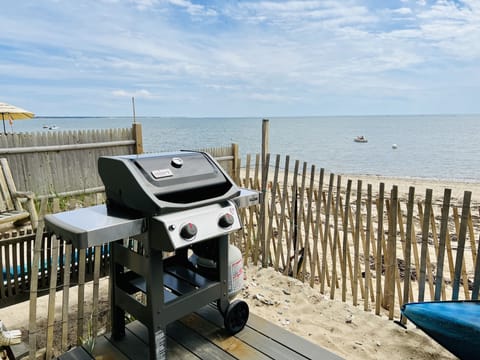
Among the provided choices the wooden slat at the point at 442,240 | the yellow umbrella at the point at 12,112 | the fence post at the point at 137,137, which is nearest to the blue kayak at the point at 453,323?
the wooden slat at the point at 442,240

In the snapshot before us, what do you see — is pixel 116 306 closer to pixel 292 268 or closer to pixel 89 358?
pixel 89 358

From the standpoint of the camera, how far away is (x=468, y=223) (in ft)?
7.52

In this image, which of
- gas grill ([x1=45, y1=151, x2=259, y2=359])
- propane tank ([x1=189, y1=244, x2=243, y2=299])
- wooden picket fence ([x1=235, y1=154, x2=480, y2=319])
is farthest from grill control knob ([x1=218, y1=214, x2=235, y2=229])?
wooden picket fence ([x1=235, y1=154, x2=480, y2=319])

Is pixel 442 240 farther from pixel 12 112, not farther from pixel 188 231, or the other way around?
pixel 12 112

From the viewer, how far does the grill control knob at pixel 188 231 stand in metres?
1.28

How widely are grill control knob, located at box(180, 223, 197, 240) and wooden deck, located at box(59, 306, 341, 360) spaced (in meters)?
0.69

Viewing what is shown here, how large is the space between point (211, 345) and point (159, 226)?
0.80m

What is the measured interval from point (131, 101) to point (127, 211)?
25.9 inches

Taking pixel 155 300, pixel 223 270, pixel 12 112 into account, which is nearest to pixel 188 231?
pixel 155 300

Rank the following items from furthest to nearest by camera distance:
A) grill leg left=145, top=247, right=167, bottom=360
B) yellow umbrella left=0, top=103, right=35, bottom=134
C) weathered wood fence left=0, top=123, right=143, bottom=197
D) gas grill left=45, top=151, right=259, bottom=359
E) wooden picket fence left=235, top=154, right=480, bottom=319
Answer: yellow umbrella left=0, top=103, right=35, bottom=134
weathered wood fence left=0, top=123, right=143, bottom=197
wooden picket fence left=235, top=154, right=480, bottom=319
grill leg left=145, top=247, right=167, bottom=360
gas grill left=45, top=151, right=259, bottom=359

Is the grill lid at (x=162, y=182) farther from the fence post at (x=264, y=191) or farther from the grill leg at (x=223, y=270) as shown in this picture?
the fence post at (x=264, y=191)

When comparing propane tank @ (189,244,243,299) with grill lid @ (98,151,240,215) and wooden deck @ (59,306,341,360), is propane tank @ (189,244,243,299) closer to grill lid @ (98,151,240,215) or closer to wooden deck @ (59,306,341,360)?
wooden deck @ (59,306,341,360)

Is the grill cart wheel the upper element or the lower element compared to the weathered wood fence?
lower

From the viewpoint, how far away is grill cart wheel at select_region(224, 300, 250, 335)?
1.71 metres
